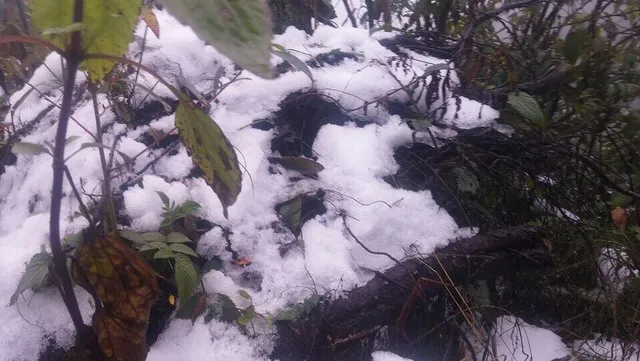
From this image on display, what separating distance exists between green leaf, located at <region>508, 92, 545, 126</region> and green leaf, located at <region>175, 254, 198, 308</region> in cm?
89

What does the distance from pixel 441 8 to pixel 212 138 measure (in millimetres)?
1255

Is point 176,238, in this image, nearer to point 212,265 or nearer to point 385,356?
point 212,265

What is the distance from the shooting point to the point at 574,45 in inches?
50.3

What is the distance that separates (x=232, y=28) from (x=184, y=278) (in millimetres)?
588

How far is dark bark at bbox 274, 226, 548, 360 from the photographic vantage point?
0.88m

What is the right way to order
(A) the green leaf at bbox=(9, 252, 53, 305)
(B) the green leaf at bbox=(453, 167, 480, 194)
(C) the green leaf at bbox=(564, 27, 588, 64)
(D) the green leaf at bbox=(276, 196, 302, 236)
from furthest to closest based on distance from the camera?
(C) the green leaf at bbox=(564, 27, 588, 64), (B) the green leaf at bbox=(453, 167, 480, 194), (D) the green leaf at bbox=(276, 196, 302, 236), (A) the green leaf at bbox=(9, 252, 53, 305)

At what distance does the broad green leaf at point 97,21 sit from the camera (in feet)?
1.82

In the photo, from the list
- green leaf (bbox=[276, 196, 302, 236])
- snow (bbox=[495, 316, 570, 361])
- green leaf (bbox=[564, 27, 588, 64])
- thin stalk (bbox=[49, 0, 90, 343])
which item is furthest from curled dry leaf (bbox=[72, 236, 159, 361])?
green leaf (bbox=[564, 27, 588, 64])

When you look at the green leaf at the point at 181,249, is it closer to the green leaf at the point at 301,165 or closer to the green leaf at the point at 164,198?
the green leaf at the point at 164,198

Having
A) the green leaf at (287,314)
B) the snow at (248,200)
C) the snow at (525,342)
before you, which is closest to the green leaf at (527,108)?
the snow at (248,200)

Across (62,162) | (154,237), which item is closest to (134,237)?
(154,237)

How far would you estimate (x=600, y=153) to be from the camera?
4.37 feet

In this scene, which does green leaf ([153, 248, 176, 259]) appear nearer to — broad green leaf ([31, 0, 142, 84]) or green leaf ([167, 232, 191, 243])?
green leaf ([167, 232, 191, 243])

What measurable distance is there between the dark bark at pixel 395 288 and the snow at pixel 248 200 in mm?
32
